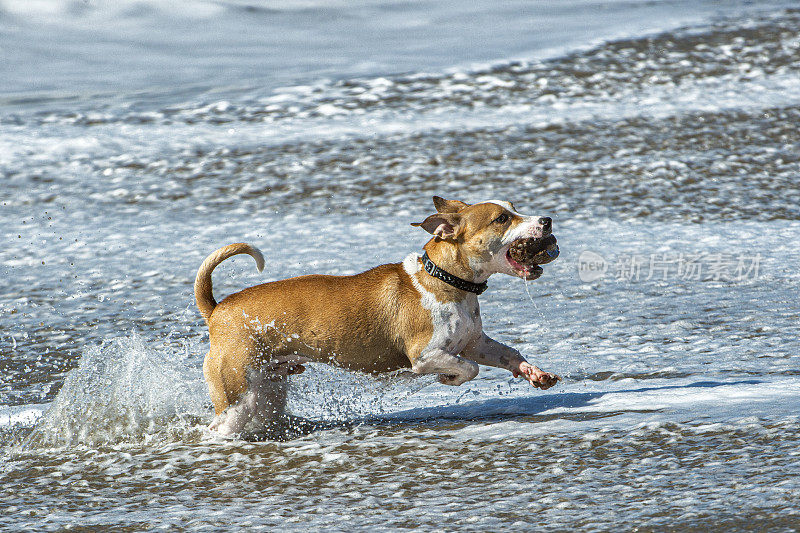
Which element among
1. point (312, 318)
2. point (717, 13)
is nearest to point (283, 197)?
point (312, 318)

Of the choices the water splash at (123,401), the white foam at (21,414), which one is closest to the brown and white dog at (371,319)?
the water splash at (123,401)

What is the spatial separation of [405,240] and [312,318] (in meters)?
3.79

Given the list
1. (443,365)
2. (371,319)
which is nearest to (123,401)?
(371,319)

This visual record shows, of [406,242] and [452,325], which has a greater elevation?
[452,325]

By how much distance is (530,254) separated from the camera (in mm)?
4539

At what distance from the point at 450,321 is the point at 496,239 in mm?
411

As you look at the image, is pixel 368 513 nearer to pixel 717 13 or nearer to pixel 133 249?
pixel 133 249

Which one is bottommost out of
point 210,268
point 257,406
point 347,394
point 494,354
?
point 347,394

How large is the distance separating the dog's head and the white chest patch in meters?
0.17

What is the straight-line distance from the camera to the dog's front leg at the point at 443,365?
14.7ft

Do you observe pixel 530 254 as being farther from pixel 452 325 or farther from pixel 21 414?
pixel 21 414

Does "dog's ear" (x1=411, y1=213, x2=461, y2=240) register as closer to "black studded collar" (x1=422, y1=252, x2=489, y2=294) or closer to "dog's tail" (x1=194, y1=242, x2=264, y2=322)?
"black studded collar" (x1=422, y1=252, x2=489, y2=294)

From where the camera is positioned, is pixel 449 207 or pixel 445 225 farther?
pixel 449 207

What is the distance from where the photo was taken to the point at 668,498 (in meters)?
3.58
